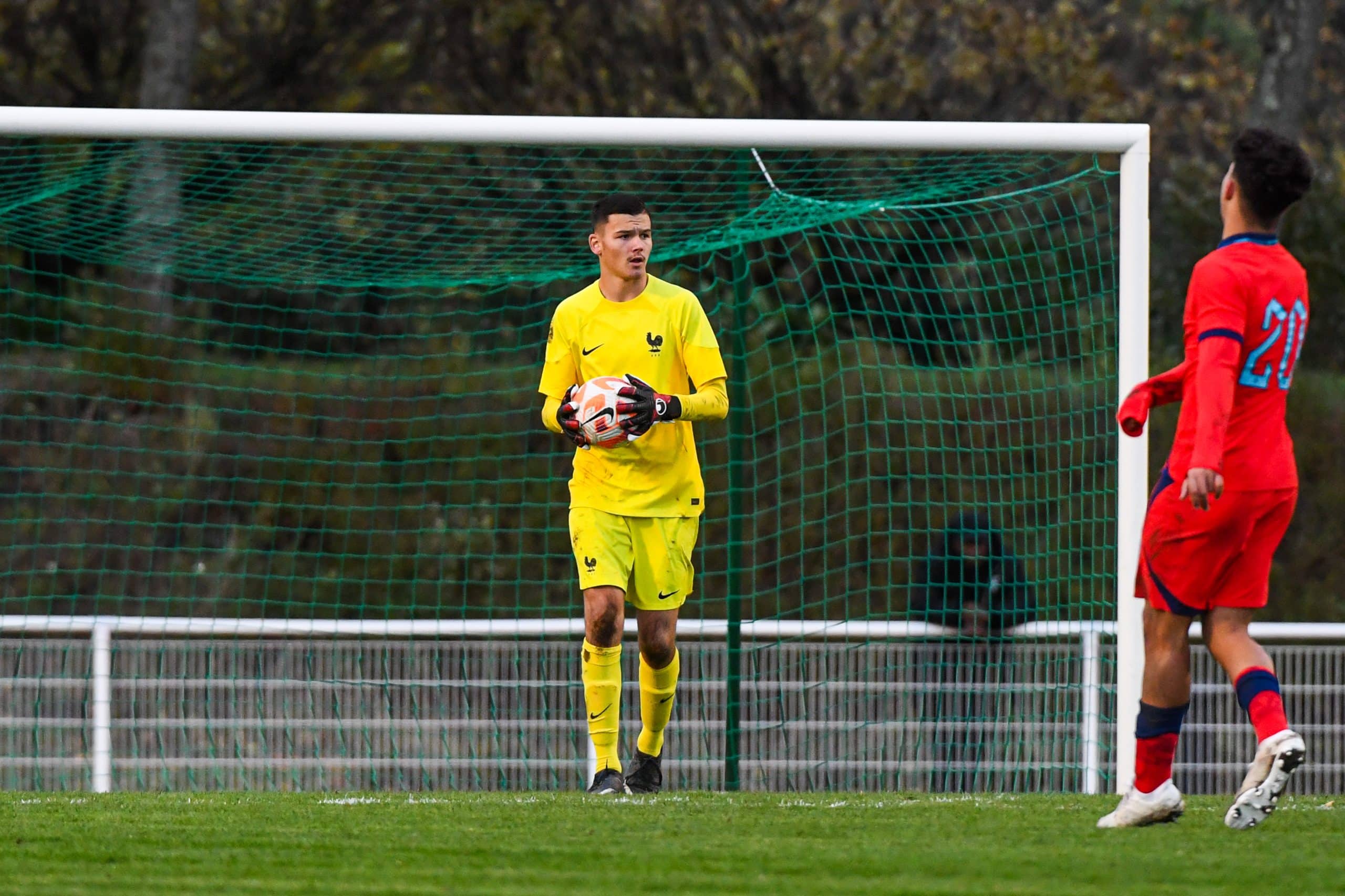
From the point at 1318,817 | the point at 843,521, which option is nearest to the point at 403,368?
the point at 843,521

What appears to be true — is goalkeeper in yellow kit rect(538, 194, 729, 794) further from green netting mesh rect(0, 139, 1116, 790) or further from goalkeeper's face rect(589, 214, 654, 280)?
green netting mesh rect(0, 139, 1116, 790)

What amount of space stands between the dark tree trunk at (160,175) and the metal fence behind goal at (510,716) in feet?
6.62

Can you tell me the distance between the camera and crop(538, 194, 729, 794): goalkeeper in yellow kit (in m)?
5.89

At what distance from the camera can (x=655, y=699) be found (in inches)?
241

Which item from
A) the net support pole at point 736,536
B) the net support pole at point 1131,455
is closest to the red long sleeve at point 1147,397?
the net support pole at point 1131,455

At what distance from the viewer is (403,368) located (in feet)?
36.3

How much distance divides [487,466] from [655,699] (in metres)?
5.04

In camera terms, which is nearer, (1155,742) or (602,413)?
(1155,742)

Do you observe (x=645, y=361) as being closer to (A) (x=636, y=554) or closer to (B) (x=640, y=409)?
(B) (x=640, y=409)

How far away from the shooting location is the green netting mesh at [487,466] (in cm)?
889

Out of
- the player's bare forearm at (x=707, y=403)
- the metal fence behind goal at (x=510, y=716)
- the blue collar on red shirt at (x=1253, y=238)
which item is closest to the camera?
the blue collar on red shirt at (x=1253, y=238)

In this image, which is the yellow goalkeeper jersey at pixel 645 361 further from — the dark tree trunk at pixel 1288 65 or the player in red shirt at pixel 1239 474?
the dark tree trunk at pixel 1288 65

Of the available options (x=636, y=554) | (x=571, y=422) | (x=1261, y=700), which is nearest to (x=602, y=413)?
(x=571, y=422)

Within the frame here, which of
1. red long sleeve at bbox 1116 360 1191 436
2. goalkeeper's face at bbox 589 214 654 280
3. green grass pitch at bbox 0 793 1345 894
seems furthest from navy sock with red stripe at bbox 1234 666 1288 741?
goalkeeper's face at bbox 589 214 654 280
